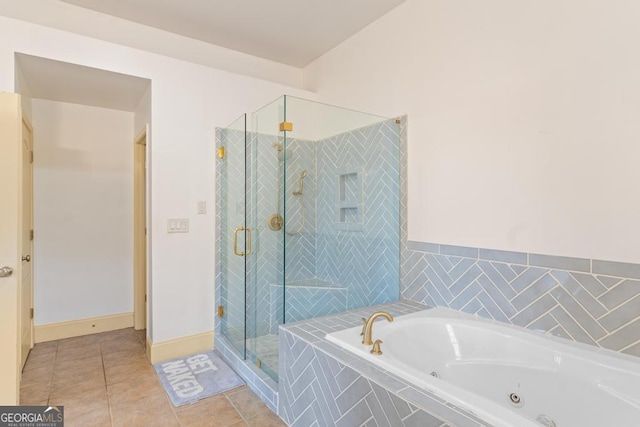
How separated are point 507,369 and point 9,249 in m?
2.84

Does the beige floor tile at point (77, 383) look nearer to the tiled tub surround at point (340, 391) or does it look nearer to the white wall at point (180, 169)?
the white wall at point (180, 169)

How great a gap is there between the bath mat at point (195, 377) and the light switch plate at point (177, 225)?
1059mm

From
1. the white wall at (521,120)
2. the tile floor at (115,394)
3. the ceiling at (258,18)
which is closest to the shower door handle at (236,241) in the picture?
the tile floor at (115,394)

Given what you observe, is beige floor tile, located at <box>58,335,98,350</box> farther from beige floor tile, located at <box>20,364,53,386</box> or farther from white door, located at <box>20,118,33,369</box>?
beige floor tile, located at <box>20,364,53,386</box>

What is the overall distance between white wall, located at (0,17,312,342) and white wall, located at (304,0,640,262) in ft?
5.15

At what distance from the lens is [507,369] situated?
1717mm

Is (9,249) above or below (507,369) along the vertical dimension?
above

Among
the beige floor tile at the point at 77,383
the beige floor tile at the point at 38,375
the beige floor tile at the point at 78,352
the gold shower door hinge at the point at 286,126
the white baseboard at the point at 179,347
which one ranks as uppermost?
the gold shower door hinge at the point at 286,126

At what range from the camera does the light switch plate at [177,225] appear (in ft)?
9.18

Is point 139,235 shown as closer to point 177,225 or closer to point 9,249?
point 177,225

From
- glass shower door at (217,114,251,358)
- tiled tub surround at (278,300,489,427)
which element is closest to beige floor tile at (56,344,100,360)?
glass shower door at (217,114,251,358)

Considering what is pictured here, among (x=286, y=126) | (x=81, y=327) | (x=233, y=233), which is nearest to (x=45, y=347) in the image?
(x=81, y=327)

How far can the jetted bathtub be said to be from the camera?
4.33 ft

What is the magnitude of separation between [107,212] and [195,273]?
4.54ft
